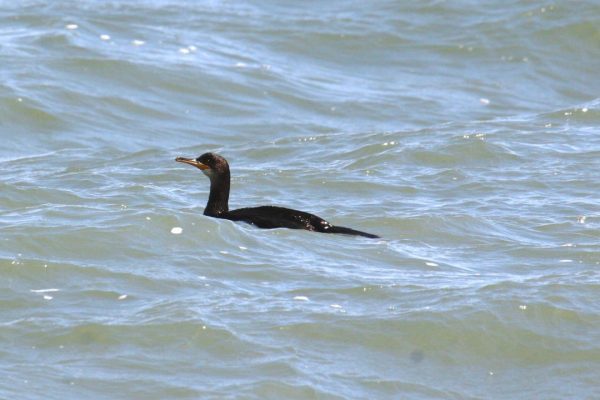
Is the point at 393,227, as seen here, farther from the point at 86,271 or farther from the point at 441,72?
the point at 441,72

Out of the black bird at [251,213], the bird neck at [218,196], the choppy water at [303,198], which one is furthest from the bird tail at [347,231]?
the bird neck at [218,196]

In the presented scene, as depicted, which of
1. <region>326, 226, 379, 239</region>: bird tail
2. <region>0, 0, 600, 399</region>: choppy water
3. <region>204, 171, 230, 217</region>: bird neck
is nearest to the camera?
<region>0, 0, 600, 399</region>: choppy water

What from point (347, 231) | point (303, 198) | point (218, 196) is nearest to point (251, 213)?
point (218, 196)

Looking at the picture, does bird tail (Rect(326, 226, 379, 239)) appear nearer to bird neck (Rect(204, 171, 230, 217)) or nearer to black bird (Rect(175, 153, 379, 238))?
black bird (Rect(175, 153, 379, 238))

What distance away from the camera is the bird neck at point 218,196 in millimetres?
11648

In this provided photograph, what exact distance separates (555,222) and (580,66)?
29.8 ft

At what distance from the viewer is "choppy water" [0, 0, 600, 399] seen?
7996mm

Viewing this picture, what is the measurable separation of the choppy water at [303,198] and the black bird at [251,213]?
0.19m

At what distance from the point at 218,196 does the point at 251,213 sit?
2.32 feet

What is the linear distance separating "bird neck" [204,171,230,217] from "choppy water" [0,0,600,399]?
2.10 ft

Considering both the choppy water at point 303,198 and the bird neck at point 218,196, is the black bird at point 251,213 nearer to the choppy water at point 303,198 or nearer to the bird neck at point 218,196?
the bird neck at point 218,196

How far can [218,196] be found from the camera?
38.4ft

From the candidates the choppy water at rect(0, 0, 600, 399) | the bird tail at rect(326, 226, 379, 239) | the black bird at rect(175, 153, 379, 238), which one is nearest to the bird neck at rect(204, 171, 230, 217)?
the black bird at rect(175, 153, 379, 238)

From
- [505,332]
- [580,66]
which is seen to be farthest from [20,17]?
[505,332]
